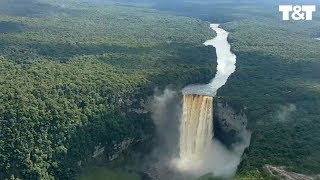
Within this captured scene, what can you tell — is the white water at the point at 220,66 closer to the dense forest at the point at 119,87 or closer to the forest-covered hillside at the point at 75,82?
the dense forest at the point at 119,87

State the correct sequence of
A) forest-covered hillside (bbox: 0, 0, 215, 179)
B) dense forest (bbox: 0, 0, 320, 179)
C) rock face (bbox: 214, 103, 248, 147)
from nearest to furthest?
dense forest (bbox: 0, 0, 320, 179)
forest-covered hillside (bbox: 0, 0, 215, 179)
rock face (bbox: 214, 103, 248, 147)

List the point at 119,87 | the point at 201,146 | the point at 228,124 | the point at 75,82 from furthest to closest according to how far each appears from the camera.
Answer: the point at 119,87, the point at 228,124, the point at 75,82, the point at 201,146

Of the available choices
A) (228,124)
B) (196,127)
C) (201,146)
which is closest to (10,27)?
(196,127)

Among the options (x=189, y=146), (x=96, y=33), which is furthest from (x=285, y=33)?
(x=189, y=146)

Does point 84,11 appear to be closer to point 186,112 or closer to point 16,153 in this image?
point 186,112

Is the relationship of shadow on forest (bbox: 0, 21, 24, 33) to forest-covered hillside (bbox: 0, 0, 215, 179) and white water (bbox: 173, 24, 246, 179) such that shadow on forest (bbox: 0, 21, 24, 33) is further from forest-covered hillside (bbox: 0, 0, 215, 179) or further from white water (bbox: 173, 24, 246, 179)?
white water (bbox: 173, 24, 246, 179)

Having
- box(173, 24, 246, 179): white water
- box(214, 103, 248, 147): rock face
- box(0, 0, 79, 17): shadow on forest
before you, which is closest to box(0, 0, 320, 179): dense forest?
box(214, 103, 248, 147): rock face

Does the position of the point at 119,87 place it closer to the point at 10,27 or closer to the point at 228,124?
the point at 228,124
